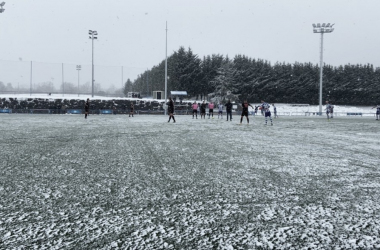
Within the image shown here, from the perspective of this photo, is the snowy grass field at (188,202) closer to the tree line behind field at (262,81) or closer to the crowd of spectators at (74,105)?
the crowd of spectators at (74,105)

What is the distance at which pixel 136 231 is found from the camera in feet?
10.6

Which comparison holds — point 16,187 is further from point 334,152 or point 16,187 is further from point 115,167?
point 334,152

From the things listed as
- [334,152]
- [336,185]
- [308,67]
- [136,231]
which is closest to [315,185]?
[336,185]

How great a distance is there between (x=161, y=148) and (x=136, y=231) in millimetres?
6620

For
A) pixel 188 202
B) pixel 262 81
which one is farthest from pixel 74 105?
pixel 262 81

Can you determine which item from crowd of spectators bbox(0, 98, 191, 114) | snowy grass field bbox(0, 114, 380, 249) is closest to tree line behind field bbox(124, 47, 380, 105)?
crowd of spectators bbox(0, 98, 191, 114)

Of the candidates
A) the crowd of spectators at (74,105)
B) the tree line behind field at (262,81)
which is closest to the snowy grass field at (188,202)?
the crowd of spectators at (74,105)

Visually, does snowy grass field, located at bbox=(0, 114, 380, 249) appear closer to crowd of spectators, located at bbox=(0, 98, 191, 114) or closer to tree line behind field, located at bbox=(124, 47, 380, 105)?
crowd of spectators, located at bbox=(0, 98, 191, 114)

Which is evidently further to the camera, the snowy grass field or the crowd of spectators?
the crowd of spectators

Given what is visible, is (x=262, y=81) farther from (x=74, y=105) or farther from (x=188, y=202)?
(x=188, y=202)

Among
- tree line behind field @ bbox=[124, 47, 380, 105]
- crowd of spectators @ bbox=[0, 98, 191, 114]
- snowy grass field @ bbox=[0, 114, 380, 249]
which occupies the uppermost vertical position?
tree line behind field @ bbox=[124, 47, 380, 105]

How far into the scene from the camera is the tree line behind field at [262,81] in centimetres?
7144

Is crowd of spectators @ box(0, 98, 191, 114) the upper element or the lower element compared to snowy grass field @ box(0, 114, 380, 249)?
upper

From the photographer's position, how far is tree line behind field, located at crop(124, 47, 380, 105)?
71.4 meters
